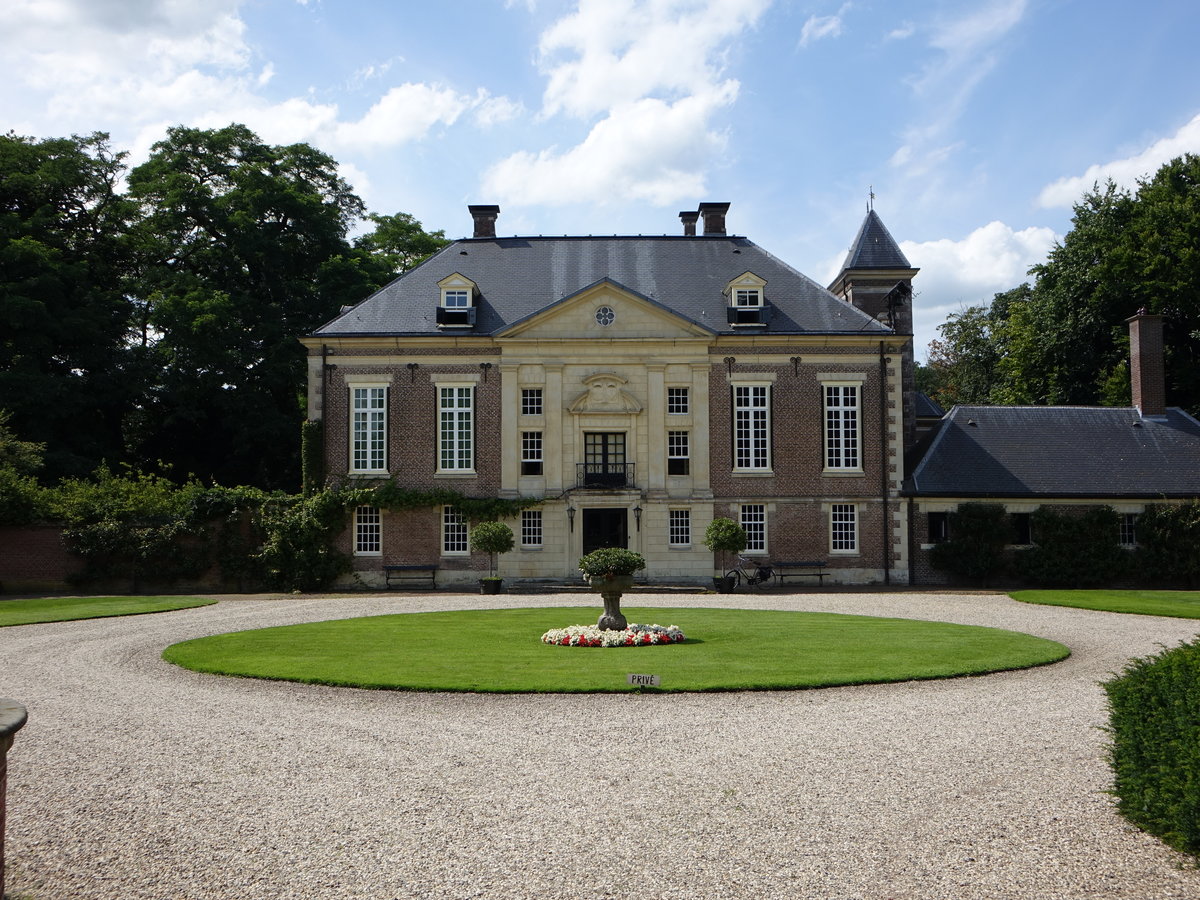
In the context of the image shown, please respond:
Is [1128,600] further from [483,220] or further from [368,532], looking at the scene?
[483,220]

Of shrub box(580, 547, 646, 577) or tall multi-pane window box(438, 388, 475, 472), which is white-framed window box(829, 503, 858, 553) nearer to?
tall multi-pane window box(438, 388, 475, 472)

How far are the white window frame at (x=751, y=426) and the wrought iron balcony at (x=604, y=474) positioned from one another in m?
3.87

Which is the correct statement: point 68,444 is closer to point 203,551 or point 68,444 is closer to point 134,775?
point 203,551

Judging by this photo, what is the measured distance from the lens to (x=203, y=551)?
32.8m

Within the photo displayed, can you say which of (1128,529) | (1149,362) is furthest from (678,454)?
(1149,362)

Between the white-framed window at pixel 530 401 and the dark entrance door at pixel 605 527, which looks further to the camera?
the white-framed window at pixel 530 401

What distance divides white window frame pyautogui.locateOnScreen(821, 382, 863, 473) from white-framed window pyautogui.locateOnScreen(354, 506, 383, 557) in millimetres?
16249

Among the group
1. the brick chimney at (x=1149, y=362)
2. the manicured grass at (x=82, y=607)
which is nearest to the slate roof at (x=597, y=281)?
the brick chimney at (x=1149, y=362)

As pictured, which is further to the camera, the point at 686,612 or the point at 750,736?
the point at 686,612

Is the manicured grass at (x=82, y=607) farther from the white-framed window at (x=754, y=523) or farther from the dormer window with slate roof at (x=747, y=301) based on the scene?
the dormer window with slate roof at (x=747, y=301)

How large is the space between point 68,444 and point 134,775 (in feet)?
126

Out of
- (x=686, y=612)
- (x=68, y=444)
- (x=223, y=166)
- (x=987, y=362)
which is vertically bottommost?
(x=686, y=612)

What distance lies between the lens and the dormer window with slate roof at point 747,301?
34.2 metres

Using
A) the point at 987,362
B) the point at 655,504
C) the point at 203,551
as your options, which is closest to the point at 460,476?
the point at 655,504
